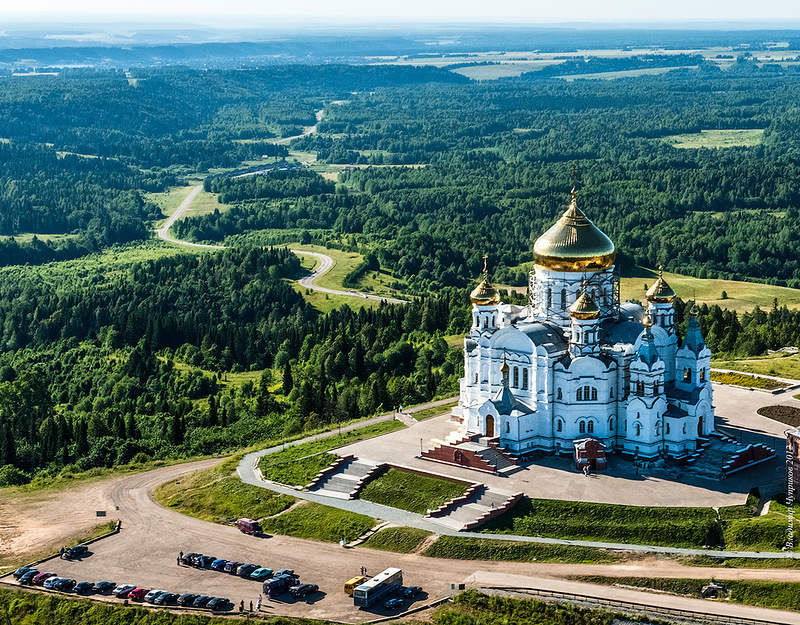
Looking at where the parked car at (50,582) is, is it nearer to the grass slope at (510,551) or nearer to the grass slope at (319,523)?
the grass slope at (319,523)

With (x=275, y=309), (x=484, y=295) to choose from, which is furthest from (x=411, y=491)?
(x=275, y=309)

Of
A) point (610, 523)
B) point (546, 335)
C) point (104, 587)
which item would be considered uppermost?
point (546, 335)

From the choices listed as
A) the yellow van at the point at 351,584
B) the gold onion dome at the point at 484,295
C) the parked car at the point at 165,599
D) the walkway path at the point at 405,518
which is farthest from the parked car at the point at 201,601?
the gold onion dome at the point at 484,295

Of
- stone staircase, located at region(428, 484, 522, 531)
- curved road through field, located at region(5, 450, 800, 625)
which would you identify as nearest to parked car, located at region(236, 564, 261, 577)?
curved road through field, located at region(5, 450, 800, 625)

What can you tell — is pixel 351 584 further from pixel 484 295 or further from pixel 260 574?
pixel 484 295

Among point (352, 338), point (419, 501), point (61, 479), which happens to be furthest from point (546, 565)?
point (352, 338)

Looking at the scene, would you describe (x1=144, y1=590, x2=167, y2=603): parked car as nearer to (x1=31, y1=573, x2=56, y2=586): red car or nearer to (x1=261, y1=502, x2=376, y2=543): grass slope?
(x1=31, y1=573, x2=56, y2=586): red car
